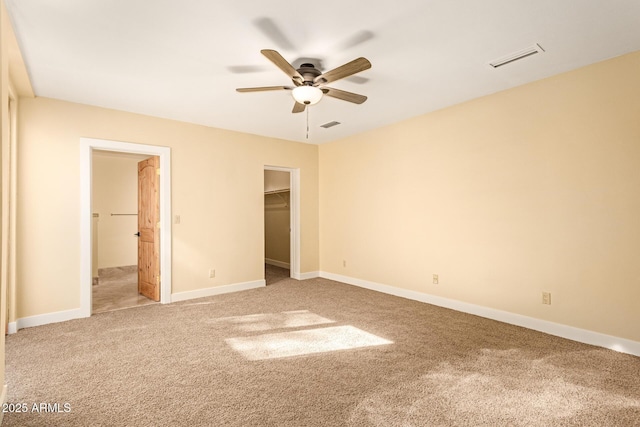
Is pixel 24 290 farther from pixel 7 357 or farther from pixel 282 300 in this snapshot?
pixel 282 300

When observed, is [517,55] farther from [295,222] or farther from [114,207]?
[114,207]

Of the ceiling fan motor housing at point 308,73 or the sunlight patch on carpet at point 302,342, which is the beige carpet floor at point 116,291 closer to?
the sunlight patch on carpet at point 302,342

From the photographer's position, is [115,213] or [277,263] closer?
[115,213]

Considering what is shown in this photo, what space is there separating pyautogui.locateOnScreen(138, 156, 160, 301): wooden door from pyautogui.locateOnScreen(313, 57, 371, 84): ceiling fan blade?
297cm

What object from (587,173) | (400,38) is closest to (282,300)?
(400,38)

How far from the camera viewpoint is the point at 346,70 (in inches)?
102

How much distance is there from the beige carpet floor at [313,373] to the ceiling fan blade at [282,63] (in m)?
2.36

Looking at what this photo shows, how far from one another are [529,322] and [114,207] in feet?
25.0

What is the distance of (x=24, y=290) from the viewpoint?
355 centimetres

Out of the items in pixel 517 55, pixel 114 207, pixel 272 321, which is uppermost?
pixel 517 55

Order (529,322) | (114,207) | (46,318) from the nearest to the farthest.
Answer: (529,322), (46,318), (114,207)

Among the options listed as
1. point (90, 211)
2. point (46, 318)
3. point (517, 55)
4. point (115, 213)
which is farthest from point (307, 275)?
point (517, 55)

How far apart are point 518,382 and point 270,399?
5.76 ft

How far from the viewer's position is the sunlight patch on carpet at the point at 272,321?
3500mm
